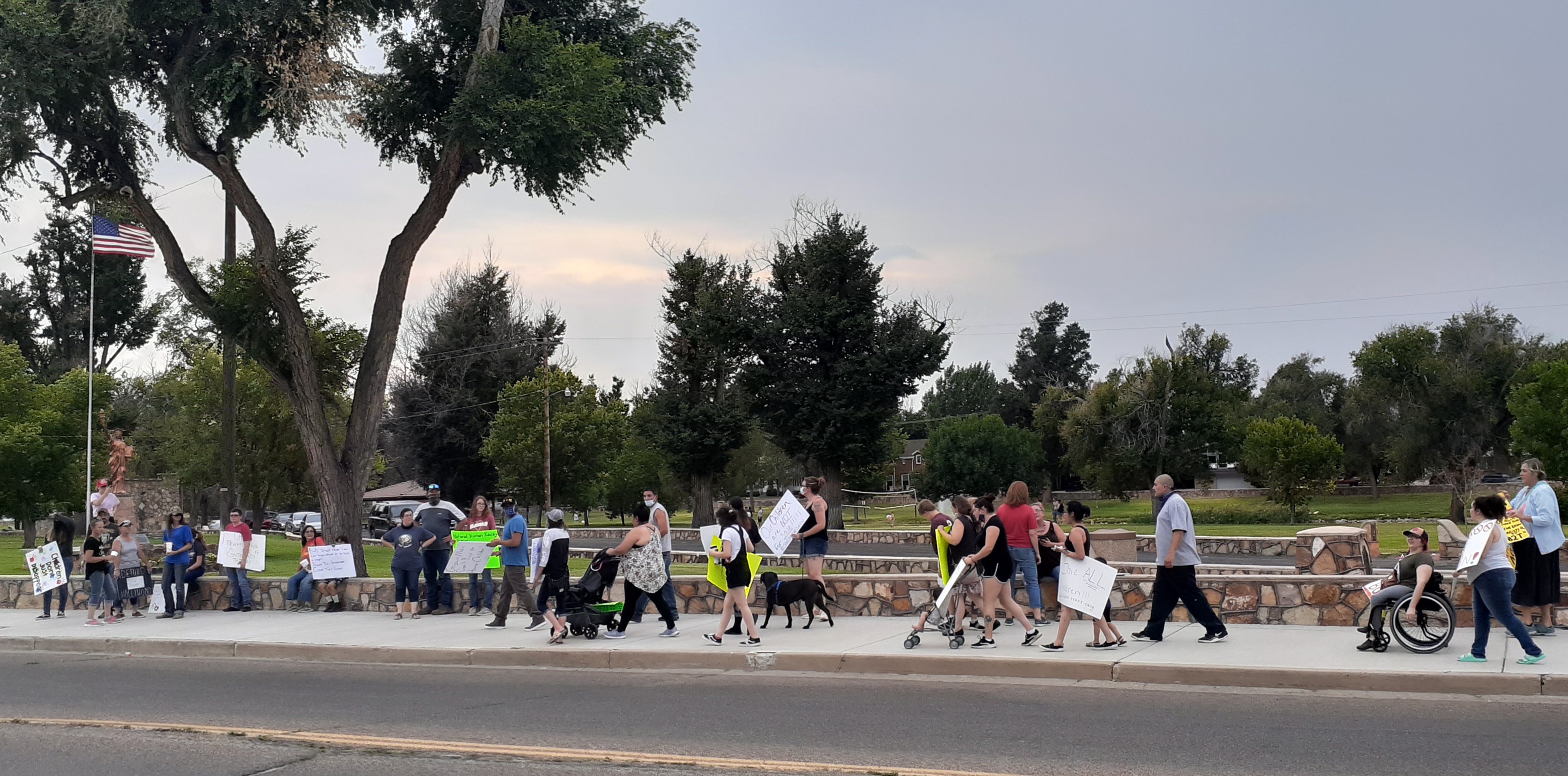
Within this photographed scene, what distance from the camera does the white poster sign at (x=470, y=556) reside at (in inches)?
698

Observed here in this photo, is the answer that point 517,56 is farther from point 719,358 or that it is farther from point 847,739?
point 719,358

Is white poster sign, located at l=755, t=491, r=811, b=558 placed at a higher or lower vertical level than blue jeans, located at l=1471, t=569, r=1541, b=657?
higher

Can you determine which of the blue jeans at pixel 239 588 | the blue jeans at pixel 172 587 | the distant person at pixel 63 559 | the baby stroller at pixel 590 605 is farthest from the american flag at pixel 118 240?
the baby stroller at pixel 590 605

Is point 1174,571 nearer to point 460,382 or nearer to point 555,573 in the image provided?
point 555,573

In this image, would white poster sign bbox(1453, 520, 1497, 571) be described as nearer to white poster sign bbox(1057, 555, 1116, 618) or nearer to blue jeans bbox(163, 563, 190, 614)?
white poster sign bbox(1057, 555, 1116, 618)

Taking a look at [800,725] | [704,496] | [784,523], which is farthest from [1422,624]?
[704,496]

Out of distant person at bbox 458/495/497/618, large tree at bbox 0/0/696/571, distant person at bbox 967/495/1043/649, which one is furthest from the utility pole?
distant person at bbox 967/495/1043/649

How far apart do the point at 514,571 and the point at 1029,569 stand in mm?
6815

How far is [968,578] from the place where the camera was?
12.8m

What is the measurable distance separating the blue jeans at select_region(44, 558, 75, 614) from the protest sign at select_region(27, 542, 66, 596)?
0.31 feet

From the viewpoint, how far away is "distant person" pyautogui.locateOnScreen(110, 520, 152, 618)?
64.4ft

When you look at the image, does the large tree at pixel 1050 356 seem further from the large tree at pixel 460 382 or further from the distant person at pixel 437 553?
the distant person at pixel 437 553

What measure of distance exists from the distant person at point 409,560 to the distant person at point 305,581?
1802mm

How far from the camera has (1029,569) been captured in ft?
46.9
